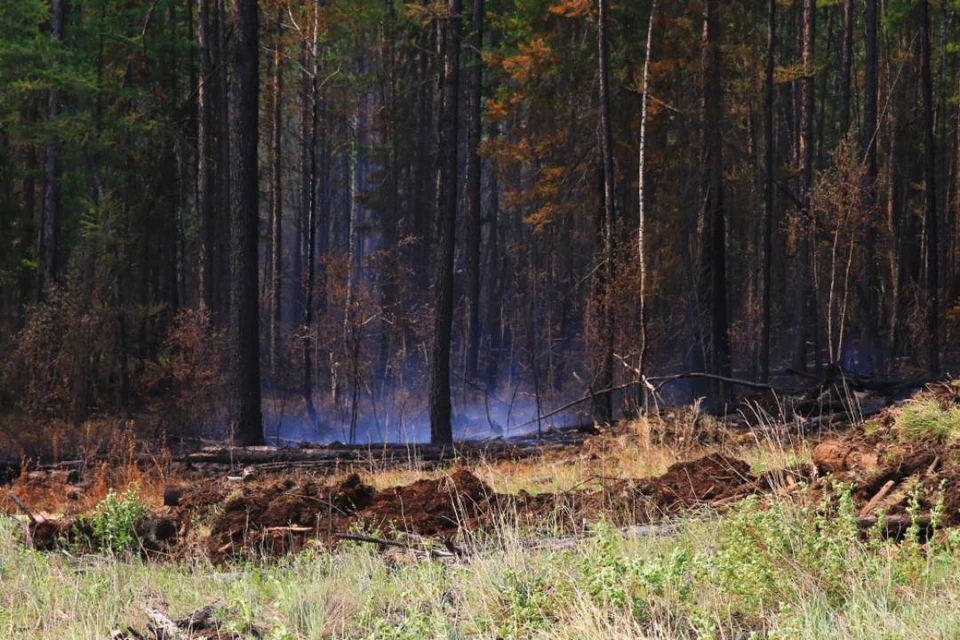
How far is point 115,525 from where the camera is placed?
707 centimetres

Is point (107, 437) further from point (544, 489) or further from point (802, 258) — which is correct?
point (802, 258)

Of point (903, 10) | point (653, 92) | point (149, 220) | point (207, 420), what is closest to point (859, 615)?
point (207, 420)

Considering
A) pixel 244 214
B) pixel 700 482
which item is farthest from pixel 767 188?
pixel 700 482

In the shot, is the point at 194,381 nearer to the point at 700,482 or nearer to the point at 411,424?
the point at 411,424

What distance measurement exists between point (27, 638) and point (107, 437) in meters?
12.0

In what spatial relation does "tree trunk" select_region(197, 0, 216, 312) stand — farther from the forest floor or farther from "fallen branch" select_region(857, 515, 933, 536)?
"fallen branch" select_region(857, 515, 933, 536)

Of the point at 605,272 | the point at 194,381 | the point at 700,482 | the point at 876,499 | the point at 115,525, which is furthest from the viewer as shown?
the point at 194,381

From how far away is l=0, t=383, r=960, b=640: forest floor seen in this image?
4.50 meters

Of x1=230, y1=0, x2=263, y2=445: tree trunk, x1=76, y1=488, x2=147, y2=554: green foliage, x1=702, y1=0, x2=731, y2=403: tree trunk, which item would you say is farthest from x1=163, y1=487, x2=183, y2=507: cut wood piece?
x1=702, y1=0, x2=731, y2=403: tree trunk

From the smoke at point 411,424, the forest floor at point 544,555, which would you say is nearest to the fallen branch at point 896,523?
the forest floor at point 544,555

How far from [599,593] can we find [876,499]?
9.15 ft

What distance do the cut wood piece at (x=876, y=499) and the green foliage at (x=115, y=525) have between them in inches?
189

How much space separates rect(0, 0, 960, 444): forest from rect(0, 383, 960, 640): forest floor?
7329mm

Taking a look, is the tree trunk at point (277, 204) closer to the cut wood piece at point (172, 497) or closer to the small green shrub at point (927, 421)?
the cut wood piece at point (172, 497)
